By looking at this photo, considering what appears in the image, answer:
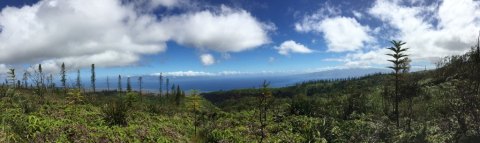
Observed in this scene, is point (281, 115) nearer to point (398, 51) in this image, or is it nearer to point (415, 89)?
point (398, 51)

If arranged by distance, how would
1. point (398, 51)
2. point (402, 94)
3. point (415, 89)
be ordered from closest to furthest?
1. point (398, 51)
2. point (402, 94)
3. point (415, 89)

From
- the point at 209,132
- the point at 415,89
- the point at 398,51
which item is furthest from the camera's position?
the point at 415,89

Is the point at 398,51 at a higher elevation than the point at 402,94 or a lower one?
higher

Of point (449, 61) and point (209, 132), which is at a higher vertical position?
point (449, 61)

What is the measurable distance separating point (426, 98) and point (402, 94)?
65.6 inches

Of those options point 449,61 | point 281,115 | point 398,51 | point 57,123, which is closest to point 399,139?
point 398,51

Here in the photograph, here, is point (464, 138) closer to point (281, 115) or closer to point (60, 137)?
point (281, 115)

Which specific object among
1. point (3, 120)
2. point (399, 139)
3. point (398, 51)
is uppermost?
point (398, 51)

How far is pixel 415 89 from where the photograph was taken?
30969 mm

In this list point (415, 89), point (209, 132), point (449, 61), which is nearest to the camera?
point (209, 132)

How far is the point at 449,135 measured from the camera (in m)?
12.4

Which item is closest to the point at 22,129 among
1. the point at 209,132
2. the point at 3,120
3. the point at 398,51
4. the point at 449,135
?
the point at 3,120

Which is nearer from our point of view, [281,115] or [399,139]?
[399,139]

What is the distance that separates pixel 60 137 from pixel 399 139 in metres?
9.96
